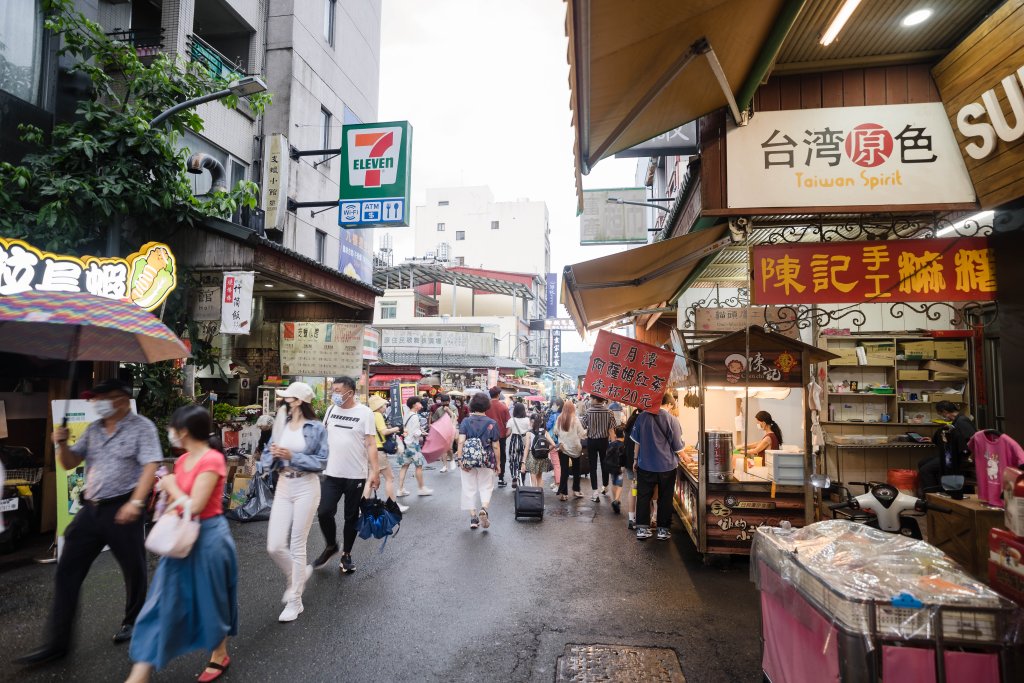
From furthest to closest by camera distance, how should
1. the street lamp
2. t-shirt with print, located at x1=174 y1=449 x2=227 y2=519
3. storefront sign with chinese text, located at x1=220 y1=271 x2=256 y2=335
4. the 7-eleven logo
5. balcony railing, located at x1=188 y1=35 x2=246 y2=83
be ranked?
the 7-eleven logo, balcony railing, located at x1=188 y1=35 x2=246 y2=83, storefront sign with chinese text, located at x1=220 y1=271 x2=256 y2=335, the street lamp, t-shirt with print, located at x1=174 y1=449 x2=227 y2=519

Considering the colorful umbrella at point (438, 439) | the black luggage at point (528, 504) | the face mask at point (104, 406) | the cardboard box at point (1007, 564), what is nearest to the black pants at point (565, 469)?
the black luggage at point (528, 504)

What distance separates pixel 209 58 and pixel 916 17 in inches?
505

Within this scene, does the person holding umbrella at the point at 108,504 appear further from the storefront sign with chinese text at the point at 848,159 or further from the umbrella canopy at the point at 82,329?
the storefront sign with chinese text at the point at 848,159

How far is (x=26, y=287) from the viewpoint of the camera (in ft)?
20.4

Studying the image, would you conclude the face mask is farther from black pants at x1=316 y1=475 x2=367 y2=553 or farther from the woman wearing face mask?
the woman wearing face mask

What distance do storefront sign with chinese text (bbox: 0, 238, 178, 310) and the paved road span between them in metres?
3.22

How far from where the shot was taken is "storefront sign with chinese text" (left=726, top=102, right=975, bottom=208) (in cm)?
497

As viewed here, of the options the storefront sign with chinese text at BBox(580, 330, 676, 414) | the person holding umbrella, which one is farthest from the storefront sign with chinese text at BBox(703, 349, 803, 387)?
the person holding umbrella

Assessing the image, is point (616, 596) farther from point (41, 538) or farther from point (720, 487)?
point (41, 538)

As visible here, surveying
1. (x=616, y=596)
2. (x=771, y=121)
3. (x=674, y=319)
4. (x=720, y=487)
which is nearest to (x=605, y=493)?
(x=674, y=319)

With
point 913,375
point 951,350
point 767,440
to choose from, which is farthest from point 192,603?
point 951,350

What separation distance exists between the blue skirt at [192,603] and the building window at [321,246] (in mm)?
13221

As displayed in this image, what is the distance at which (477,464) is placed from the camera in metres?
7.94

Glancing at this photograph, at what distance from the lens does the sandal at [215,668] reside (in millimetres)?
3834
